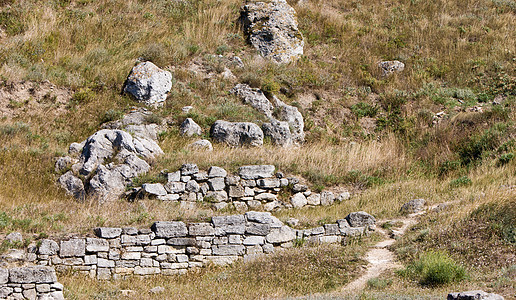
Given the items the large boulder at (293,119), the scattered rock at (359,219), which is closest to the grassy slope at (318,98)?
the large boulder at (293,119)

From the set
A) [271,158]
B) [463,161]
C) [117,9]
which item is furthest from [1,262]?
[117,9]

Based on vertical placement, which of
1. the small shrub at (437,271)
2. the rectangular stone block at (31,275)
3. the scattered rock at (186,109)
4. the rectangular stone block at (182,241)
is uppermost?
the small shrub at (437,271)

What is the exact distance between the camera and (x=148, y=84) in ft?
54.2

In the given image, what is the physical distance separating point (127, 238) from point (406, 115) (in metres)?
12.8

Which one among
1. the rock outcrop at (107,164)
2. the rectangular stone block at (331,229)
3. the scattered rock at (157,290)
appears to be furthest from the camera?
the rock outcrop at (107,164)

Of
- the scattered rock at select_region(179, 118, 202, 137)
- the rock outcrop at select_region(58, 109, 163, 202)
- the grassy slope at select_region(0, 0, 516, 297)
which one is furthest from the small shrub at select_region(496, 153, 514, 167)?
the rock outcrop at select_region(58, 109, 163, 202)

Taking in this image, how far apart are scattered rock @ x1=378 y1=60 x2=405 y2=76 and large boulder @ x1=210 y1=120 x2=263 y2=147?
855 cm

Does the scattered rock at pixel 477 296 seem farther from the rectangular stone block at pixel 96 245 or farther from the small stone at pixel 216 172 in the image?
the small stone at pixel 216 172

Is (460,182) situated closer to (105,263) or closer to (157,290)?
(157,290)

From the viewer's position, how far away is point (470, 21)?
25.1 metres

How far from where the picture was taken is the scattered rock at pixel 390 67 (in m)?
21.4

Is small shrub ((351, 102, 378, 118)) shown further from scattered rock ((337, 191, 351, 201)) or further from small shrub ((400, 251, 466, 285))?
small shrub ((400, 251, 466, 285))

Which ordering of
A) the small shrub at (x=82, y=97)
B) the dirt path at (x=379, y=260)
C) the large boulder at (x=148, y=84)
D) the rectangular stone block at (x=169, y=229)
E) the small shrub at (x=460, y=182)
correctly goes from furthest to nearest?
the large boulder at (x=148, y=84)
the small shrub at (x=82, y=97)
the small shrub at (x=460, y=182)
the rectangular stone block at (x=169, y=229)
the dirt path at (x=379, y=260)

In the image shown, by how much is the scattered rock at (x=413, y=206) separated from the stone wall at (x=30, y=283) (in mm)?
8393
